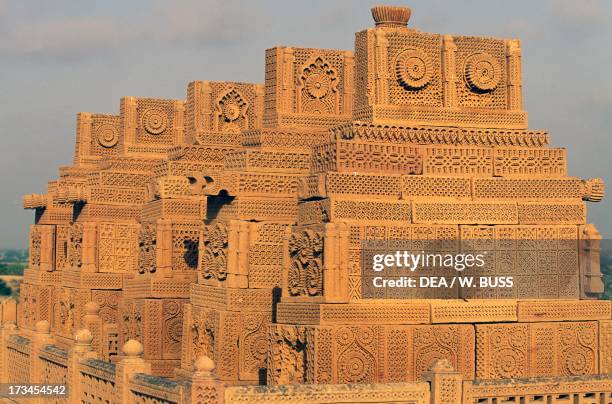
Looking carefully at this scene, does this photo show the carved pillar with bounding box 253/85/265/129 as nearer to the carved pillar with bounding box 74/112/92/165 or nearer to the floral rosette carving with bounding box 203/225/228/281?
the floral rosette carving with bounding box 203/225/228/281

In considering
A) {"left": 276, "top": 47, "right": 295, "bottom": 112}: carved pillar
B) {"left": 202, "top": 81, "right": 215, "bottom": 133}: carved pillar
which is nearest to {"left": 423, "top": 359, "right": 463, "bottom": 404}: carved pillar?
{"left": 276, "top": 47, "right": 295, "bottom": 112}: carved pillar

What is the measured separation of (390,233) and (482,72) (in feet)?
13.0

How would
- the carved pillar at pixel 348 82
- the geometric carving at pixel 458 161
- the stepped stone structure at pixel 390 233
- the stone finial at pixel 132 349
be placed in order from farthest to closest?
the carved pillar at pixel 348 82 < the geometric carving at pixel 458 161 < the stone finial at pixel 132 349 < the stepped stone structure at pixel 390 233

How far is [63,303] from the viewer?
39.7 meters

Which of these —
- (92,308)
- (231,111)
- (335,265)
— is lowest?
(92,308)

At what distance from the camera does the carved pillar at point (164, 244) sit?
33.1 metres

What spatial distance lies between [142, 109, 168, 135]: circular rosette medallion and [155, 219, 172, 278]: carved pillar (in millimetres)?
7283

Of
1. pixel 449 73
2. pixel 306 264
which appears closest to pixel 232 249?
pixel 306 264

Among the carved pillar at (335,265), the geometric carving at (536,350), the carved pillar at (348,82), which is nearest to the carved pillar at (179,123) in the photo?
the carved pillar at (348,82)

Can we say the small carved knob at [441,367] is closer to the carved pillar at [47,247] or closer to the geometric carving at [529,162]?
the geometric carving at [529,162]

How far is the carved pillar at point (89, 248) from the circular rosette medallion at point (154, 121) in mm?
3356

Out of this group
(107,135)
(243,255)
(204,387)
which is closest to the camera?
(204,387)

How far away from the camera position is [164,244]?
3306 centimetres

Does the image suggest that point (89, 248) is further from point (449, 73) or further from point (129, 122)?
point (449, 73)
